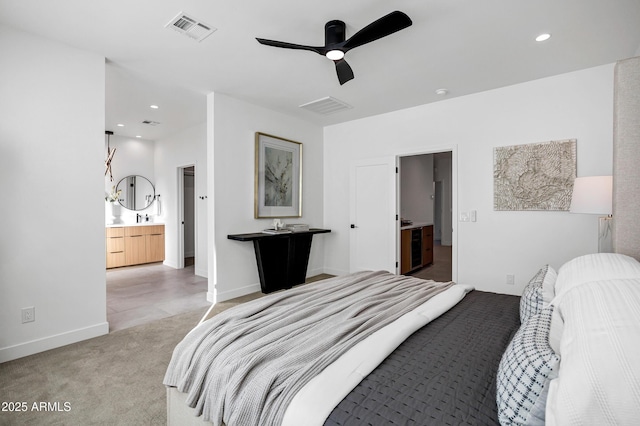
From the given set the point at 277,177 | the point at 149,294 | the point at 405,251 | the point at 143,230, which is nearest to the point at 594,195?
the point at 405,251

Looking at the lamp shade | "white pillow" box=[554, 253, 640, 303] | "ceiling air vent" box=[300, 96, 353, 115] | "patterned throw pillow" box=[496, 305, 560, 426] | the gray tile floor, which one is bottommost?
the gray tile floor

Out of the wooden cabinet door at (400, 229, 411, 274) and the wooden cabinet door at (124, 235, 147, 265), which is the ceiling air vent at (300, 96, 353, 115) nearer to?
the wooden cabinet door at (400, 229, 411, 274)

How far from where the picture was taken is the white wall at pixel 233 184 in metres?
3.95

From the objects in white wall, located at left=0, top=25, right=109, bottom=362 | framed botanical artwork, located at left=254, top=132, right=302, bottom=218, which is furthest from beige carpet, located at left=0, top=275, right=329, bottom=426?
framed botanical artwork, located at left=254, top=132, right=302, bottom=218

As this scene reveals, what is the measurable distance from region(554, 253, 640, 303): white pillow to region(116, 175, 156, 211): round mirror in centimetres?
717

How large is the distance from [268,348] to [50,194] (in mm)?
2700

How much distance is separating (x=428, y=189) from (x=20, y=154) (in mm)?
8088

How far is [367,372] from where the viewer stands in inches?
44.2

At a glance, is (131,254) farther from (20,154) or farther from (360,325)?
(360,325)

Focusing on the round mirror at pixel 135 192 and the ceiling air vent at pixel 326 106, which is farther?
the round mirror at pixel 135 192

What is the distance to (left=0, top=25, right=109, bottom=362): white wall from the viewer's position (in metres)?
2.50

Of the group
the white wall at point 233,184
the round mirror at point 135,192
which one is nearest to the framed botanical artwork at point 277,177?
the white wall at point 233,184

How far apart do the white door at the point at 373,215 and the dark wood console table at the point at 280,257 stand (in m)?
0.86

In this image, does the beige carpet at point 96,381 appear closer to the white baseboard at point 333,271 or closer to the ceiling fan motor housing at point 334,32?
the ceiling fan motor housing at point 334,32
